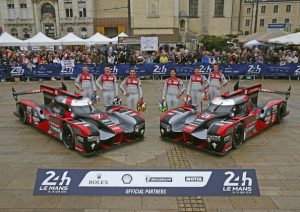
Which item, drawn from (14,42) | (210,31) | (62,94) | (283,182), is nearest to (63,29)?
(210,31)

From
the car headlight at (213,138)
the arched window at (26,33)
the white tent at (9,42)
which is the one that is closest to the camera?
the car headlight at (213,138)

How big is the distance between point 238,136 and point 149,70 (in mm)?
12569

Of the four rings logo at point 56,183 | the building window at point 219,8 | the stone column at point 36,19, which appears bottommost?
the four rings logo at point 56,183

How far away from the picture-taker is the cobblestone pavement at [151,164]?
549cm

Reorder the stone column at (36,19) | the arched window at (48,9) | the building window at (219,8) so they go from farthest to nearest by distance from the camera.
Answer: the building window at (219,8) < the arched window at (48,9) < the stone column at (36,19)

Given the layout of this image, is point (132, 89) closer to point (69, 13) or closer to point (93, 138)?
point (93, 138)

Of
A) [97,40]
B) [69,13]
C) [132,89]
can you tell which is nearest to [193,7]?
[69,13]

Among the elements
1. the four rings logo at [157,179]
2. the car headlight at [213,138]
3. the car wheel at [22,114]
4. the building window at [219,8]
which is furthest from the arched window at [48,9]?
the four rings logo at [157,179]

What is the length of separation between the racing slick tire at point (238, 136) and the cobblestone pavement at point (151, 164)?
0.74 feet

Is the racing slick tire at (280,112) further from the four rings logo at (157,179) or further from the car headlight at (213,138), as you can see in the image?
the four rings logo at (157,179)

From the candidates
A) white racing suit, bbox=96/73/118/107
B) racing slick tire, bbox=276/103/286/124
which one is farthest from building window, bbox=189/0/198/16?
white racing suit, bbox=96/73/118/107

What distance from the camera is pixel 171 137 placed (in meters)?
8.68

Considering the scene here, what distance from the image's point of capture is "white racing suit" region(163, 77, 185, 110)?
33.2 feet

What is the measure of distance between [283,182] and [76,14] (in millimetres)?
64314
